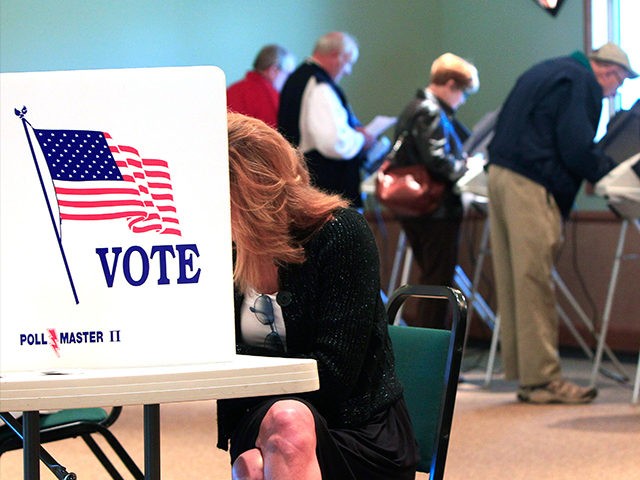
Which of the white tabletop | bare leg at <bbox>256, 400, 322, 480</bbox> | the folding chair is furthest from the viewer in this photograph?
the folding chair

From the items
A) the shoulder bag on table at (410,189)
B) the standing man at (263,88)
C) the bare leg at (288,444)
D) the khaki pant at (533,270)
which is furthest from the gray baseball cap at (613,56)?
the bare leg at (288,444)

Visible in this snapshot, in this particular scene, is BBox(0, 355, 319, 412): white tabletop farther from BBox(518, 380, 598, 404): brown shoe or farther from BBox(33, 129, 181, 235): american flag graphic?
BBox(518, 380, 598, 404): brown shoe

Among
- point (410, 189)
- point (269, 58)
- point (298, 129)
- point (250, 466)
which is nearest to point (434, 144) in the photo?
point (410, 189)

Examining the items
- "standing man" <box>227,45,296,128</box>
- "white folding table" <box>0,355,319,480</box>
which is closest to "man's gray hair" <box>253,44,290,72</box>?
"standing man" <box>227,45,296,128</box>

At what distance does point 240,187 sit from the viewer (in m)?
1.68

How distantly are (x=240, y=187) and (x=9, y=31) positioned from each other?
12.8 feet

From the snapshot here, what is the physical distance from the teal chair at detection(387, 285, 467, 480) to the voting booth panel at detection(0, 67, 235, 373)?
61cm

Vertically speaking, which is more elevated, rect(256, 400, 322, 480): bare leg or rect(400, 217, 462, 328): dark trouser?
rect(256, 400, 322, 480): bare leg

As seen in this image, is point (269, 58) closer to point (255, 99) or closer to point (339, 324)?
point (255, 99)

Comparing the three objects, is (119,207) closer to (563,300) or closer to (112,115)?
(112,115)

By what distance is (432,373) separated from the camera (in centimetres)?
192

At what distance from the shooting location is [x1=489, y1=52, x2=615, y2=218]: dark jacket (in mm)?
4363

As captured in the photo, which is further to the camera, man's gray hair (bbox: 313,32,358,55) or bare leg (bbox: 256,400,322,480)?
man's gray hair (bbox: 313,32,358,55)

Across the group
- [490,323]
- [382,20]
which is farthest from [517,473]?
[382,20]
